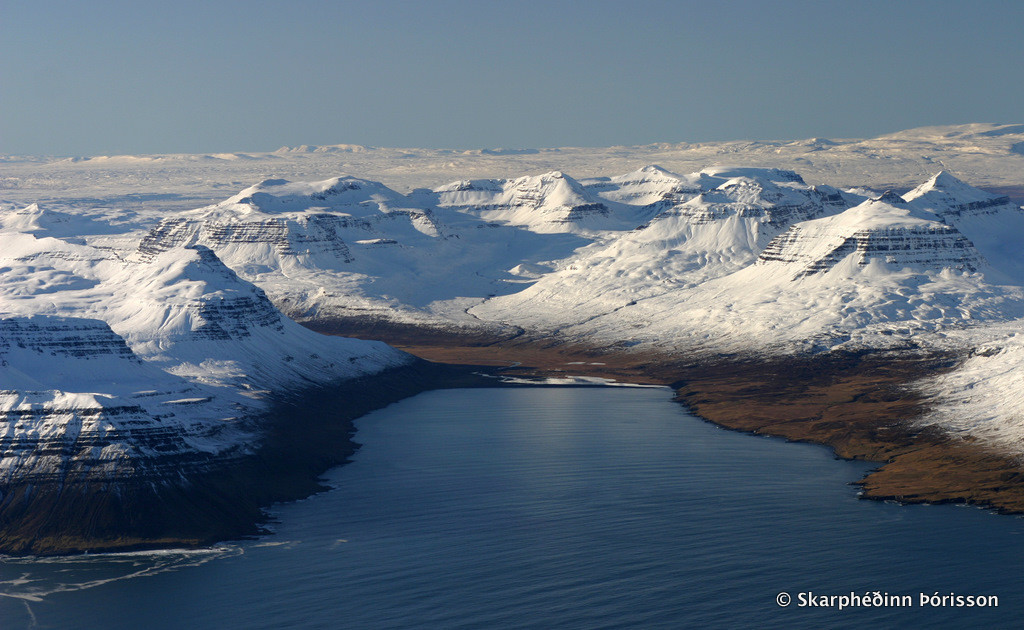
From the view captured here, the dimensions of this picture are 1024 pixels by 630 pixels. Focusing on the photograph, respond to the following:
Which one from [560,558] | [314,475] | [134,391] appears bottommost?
[560,558]

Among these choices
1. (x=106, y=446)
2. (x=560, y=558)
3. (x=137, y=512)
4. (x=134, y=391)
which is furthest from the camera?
(x=134, y=391)

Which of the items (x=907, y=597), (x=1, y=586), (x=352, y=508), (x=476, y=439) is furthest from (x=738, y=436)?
(x=1, y=586)

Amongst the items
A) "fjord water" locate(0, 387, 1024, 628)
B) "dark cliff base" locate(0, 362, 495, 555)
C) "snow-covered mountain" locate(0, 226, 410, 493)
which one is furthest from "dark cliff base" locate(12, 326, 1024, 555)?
"fjord water" locate(0, 387, 1024, 628)

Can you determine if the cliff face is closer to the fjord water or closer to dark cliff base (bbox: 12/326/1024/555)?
dark cliff base (bbox: 12/326/1024/555)

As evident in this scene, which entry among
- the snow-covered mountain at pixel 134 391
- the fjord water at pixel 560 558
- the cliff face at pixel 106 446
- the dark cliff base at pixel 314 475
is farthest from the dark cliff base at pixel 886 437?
the cliff face at pixel 106 446

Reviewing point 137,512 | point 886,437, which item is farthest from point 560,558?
point 886,437

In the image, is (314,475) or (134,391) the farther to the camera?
(134,391)

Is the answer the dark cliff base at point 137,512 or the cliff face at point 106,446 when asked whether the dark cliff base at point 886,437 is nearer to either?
the dark cliff base at point 137,512

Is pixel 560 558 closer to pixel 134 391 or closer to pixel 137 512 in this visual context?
pixel 137 512
